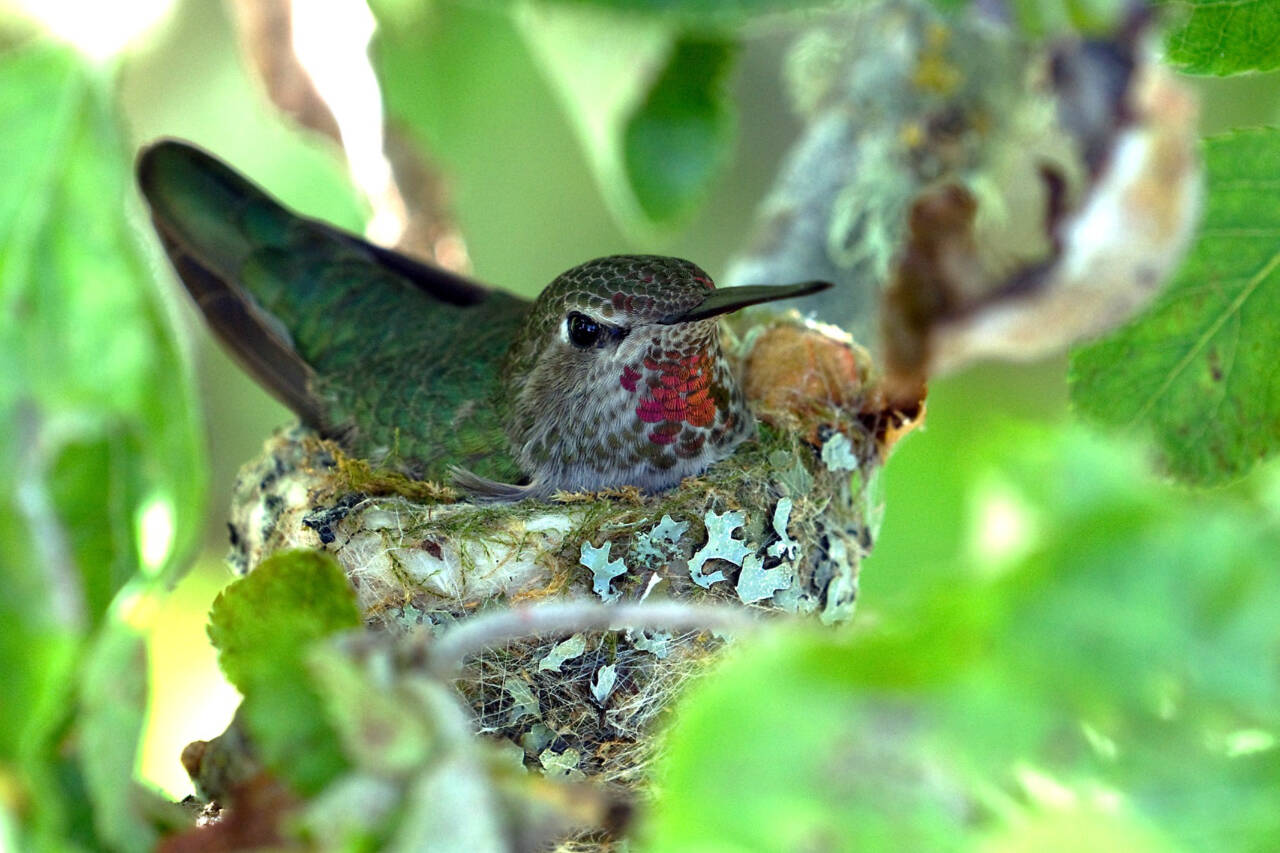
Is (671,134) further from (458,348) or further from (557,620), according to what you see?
(557,620)

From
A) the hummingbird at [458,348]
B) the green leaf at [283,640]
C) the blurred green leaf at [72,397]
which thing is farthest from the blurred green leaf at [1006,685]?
the hummingbird at [458,348]

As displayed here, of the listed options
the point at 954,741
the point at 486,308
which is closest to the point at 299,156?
the point at 486,308

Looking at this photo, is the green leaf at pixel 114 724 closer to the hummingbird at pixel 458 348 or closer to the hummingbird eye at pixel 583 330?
the hummingbird at pixel 458 348

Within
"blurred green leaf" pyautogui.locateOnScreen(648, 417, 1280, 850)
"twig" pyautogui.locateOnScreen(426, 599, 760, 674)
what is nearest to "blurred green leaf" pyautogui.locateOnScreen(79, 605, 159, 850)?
"twig" pyautogui.locateOnScreen(426, 599, 760, 674)

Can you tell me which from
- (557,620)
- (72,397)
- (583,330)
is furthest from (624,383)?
(557,620)

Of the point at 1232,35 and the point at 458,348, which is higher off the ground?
the point at 458,348

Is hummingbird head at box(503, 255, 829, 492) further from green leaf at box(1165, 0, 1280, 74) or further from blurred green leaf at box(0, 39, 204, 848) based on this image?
blurred green leaf at box(0, 39, 204, 848)
